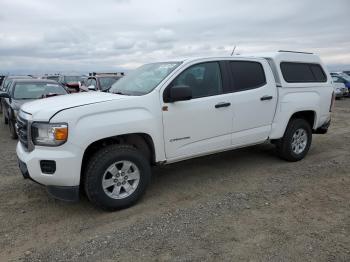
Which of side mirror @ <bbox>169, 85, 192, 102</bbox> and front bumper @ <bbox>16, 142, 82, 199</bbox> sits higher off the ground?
side mirror @ <bbox>169, 85, 192, 102</bbox>

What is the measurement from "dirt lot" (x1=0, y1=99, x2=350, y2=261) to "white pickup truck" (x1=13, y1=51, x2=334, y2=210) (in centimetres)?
42

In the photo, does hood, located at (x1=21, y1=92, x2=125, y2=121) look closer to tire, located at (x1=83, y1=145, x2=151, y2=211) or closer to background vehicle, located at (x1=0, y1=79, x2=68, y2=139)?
tire, located at (x1=83, y1=145, x2=151, y2=211)

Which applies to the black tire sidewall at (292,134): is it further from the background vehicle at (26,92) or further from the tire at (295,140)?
the background vehicle at (26,92)

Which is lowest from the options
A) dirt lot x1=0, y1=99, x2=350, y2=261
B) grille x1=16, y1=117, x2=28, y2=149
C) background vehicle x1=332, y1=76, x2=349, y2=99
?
background vehicle x1=332, y1=76, x2=349, y2=99

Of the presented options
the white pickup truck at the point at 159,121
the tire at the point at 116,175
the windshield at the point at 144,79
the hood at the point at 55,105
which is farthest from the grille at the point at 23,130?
the windshield at the point at 144,79

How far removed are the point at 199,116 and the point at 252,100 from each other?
43.1 inches

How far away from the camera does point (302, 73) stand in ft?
21.0

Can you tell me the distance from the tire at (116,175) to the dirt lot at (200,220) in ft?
0.59

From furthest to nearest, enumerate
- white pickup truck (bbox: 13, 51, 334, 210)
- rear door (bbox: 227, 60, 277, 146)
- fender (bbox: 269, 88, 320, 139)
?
fender (bbox: 269, 88, 320, 139), rear door (bbox: 227, 60, 277, 146), white pickup truck (bbox: 13, 51, 334, 210)

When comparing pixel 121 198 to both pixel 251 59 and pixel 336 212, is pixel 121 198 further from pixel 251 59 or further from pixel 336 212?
pixel 251 59

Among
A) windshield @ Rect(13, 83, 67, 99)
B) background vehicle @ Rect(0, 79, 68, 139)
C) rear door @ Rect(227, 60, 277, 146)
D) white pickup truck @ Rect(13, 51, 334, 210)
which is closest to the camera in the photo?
white pickup truck @ Rect(13, 51, 334, 210)

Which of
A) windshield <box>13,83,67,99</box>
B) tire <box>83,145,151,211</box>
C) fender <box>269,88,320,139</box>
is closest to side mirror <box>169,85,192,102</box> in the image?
tire <box>83,145,151,211</box>

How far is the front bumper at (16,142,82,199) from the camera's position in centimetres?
390

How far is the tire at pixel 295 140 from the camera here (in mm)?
6172
